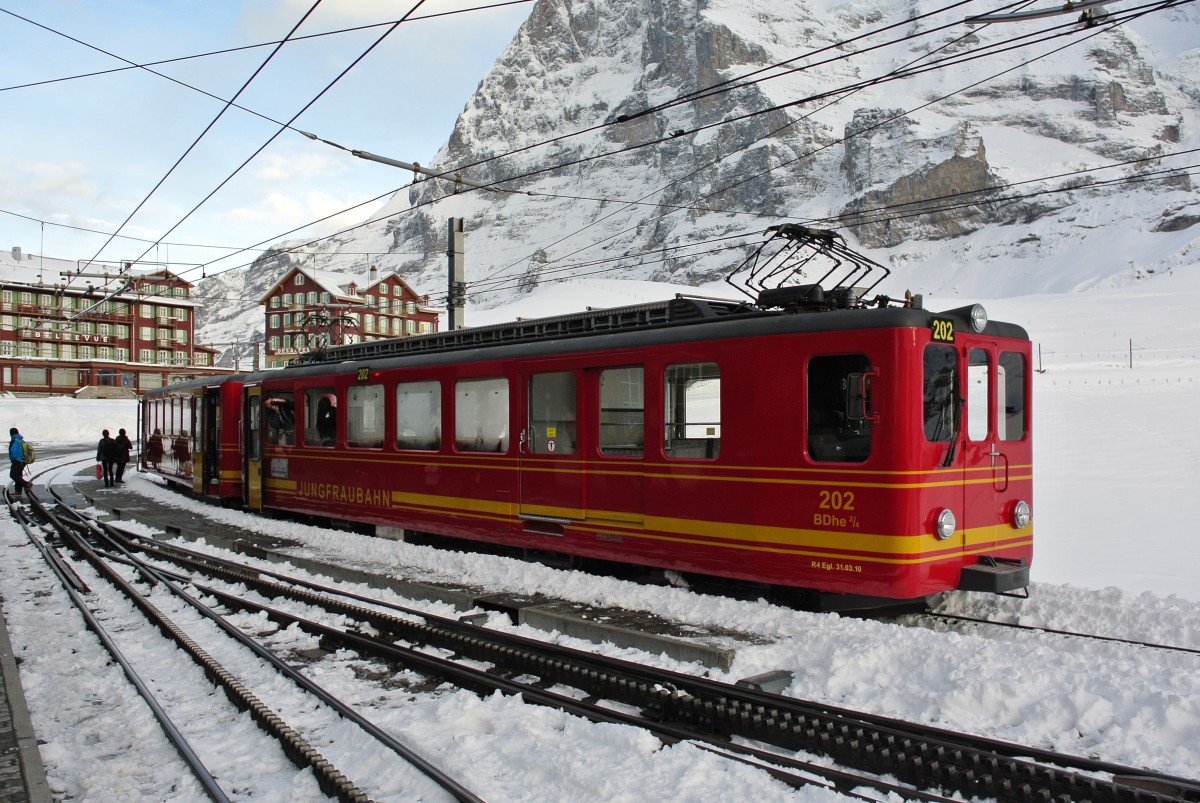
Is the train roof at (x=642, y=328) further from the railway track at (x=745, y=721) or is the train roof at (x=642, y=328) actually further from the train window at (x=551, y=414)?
the railway track at (x=745, y=721)

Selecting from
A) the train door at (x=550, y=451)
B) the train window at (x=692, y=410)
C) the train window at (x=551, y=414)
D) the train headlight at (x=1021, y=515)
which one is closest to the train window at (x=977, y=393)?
the train headlight at (x=1021, y=515)

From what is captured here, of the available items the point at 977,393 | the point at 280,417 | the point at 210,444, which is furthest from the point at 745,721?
the point at 210,444

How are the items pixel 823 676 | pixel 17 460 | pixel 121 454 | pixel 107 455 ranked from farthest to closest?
pixel 121 454
pixel 107 455
pixel 17 460
pixel 823 676

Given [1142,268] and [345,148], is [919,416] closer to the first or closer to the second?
[345,148]

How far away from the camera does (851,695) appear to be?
20.5ft

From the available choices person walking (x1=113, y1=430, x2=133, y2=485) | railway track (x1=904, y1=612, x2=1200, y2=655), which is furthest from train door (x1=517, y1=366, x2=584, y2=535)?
person walking (x1=113, y1=430, x2=133, y2=485)

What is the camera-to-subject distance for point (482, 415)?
465 inches

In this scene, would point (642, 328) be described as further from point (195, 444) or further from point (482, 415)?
point (195, 444)

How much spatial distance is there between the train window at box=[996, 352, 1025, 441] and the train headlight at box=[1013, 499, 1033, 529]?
0.64m

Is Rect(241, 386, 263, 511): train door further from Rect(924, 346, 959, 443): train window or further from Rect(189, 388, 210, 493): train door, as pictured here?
Rect(924, 346, 959, 443): train window

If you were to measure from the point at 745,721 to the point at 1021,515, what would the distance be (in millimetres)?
4446

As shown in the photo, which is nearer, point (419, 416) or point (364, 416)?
point (419, 416)

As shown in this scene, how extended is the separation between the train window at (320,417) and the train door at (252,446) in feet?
6.51

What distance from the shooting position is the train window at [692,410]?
894 cm
